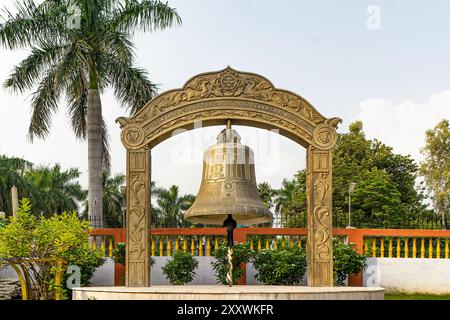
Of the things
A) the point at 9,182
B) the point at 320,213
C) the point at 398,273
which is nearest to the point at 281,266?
the point at 320,213

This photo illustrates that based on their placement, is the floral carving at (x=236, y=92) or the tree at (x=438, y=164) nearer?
the floral carving at (x=236, y=92)

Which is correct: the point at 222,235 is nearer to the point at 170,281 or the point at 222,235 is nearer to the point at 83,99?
the point at 170,281

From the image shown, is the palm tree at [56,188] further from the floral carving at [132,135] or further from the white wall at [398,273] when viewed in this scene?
the floral carving at [132,135]

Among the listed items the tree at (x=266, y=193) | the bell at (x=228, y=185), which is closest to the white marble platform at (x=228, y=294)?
the bell at (x=228, y=185)

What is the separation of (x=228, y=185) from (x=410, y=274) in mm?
5848

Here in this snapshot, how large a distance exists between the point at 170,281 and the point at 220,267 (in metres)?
1.00

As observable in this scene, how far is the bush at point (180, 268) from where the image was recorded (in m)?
13.2

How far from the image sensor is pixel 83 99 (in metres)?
18.7

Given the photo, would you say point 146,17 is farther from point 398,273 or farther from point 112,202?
point 112,202

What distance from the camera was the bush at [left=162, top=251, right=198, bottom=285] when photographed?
43.3ft

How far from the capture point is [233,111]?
35.3ft

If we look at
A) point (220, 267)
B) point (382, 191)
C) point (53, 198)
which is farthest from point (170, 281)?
point (53, 198)

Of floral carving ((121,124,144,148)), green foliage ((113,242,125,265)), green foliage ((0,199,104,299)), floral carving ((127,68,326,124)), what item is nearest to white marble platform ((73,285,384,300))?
green foliage ((0,199,104,299))

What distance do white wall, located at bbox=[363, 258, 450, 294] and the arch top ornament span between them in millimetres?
4268
